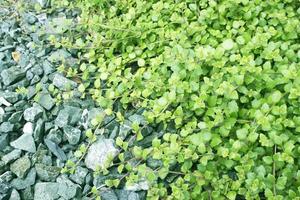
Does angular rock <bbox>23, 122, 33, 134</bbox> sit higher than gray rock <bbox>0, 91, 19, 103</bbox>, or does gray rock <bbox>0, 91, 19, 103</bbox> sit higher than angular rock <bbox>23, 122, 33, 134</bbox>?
gray rock <bbox>0, 91, 19, 103</bbox>

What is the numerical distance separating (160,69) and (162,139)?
30cm

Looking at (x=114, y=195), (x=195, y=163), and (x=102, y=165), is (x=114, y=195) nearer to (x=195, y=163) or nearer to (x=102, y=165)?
(x=102, y=165)

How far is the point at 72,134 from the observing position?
2.06 meters

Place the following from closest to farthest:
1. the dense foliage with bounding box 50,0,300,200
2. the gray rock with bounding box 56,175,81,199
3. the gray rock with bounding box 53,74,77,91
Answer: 1. the dense foliage with bounding box 50,0,300,200
2. the gray rock with bounding box 56,175,81,199
3. the gray rock with bounding box 53,74,77,91

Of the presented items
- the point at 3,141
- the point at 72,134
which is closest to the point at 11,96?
the point at 3,141

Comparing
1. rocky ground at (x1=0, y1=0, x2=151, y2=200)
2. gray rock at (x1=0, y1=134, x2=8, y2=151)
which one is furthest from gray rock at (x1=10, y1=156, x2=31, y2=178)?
gray rock at (x1=0, y1=134, x2=8, y2=151)

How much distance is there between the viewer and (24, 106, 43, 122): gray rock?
2.13 metres

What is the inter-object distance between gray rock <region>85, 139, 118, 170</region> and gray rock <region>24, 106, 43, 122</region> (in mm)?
298

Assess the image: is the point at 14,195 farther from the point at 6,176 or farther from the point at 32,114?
the point at 32,114

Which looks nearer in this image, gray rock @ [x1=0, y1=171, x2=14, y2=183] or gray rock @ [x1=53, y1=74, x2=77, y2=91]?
gray rock @ [x1=0, y1=171, x2=14, y2=183]

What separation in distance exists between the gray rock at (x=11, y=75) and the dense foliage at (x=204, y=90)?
234 mm

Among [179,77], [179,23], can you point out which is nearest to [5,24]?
[179,23]

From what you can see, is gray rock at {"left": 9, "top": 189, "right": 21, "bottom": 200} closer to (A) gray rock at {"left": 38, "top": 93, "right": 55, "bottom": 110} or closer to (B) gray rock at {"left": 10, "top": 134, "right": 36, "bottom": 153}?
(B) gray rock at {"left": 10, "top": 134, "right": 36, "bottom": 153}

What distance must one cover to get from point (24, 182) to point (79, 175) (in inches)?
8.7
